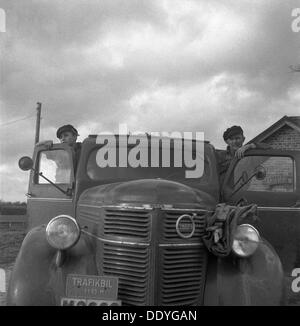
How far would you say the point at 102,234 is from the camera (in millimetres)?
3451

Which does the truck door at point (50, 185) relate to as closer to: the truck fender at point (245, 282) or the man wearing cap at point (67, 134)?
the man wearing cap at point (67, 134)

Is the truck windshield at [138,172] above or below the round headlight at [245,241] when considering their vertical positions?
above

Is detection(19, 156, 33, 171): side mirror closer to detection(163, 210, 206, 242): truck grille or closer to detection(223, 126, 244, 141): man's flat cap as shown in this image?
detection(163, 210, 206, 242): truck grille

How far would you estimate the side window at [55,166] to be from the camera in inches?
187

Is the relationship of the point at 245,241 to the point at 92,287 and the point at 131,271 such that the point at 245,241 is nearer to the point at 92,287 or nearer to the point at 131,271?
the point at 131,271

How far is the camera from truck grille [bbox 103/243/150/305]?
319 centimetres

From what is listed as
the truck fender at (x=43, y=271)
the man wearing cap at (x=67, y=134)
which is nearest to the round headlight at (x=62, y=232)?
the truck fender at (x=43, y=271)

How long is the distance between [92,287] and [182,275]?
0.70m

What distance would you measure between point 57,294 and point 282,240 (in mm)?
3143

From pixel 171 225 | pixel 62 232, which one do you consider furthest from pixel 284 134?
pixel 62 232

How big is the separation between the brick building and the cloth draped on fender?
1014 cm

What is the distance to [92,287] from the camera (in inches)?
124

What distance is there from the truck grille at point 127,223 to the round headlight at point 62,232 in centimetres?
25

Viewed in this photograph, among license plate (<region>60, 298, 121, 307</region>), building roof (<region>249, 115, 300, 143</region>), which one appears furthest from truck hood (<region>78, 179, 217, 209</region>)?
building roof (<region>249, 115, 300, 143</region>)
